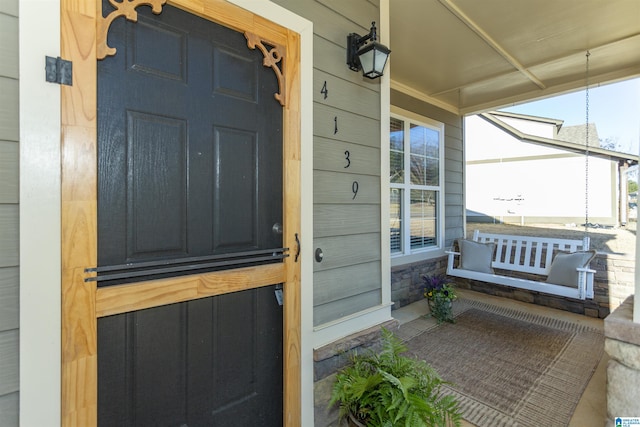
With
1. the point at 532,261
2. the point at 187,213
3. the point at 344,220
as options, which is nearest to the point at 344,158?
the point at 344,220

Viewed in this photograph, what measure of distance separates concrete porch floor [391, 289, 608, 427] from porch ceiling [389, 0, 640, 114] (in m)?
2.88

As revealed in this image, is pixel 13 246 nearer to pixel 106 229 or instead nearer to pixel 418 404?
pixel 106 229

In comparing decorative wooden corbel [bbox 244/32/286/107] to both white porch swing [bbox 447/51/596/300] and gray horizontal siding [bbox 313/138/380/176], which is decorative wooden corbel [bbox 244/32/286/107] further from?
white porch swing [bbox 447/51/596/300]

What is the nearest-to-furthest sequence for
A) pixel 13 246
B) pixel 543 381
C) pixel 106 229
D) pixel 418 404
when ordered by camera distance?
pixel 13 246
pixel 106 229
pixel 418 404
pixel 543 381

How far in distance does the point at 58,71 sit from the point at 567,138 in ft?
33.4

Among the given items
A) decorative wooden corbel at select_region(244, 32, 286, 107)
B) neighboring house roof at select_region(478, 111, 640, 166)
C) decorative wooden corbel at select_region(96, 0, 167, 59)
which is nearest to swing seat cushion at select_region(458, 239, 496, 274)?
neighboring house roof at select_region(478, 111, 640, 166)

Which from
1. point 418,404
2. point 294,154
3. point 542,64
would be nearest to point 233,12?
point 294,154

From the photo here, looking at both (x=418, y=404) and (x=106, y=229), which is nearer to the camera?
(x=106, y=229)

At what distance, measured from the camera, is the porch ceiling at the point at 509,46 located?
245cm

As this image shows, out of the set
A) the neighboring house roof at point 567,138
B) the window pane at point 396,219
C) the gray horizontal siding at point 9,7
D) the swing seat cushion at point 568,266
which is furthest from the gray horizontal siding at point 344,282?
the neighboring house roof at point 567,138

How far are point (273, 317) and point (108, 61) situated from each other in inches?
50.0

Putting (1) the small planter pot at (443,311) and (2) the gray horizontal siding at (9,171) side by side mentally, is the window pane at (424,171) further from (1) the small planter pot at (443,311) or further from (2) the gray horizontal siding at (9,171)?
(2) the gray horizontal siding at (9,171)

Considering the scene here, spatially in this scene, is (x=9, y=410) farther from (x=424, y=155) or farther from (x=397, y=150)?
(x=424, y=155)

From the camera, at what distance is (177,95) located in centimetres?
120
